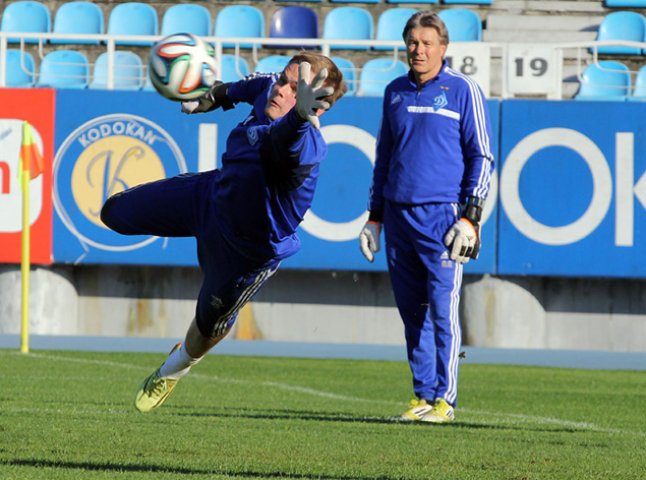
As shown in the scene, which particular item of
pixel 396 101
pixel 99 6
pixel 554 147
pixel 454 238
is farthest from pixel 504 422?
pixel 99 6

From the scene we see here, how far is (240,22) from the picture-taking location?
19562 mm

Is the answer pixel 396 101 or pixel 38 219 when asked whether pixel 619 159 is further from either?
pixel 396 101

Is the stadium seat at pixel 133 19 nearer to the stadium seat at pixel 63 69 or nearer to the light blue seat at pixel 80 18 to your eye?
the light blue seat at pixel 80 18

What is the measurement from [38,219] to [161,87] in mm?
10090

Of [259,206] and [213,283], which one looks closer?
[259,206]

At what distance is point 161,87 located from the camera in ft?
21.1

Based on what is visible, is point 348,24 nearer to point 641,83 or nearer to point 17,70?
point 641,83

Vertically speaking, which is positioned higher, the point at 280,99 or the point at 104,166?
the point at 280,99

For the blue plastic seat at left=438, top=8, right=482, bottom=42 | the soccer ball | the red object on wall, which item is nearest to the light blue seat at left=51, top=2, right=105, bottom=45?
the red object on wall

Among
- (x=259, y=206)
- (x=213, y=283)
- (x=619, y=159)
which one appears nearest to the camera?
(x=259, y=206)

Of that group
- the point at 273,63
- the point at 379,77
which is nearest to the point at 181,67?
the point at 379,77

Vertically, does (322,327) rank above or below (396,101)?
below

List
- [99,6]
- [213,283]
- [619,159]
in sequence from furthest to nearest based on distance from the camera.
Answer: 1. [99,6]
2. [619,159]
3. [213,283]

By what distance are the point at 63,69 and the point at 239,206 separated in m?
12.8
